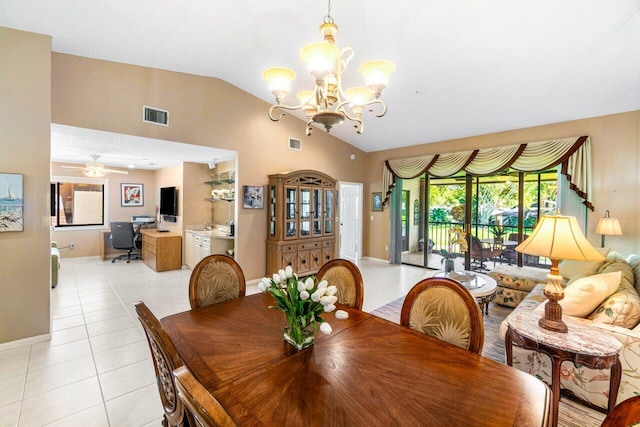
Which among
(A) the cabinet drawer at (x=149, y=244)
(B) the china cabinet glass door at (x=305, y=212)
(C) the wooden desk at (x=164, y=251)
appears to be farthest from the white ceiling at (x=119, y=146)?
(A) the cabinet drawer at (x=149, y=244)

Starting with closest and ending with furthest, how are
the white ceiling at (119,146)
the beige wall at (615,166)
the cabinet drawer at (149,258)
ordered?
the white ceiling at (119,146) < the beige wall at (615,166) < the cabinet drawer at (149,258)

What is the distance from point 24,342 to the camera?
9.14 ft

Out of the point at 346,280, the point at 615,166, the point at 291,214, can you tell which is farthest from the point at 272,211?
the point at 615,166

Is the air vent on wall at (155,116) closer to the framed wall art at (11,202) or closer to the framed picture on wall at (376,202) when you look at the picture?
the framed wall art at (11,202)

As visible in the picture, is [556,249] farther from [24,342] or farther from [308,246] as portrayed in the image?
[24,342]

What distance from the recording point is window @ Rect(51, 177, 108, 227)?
6.47 metres

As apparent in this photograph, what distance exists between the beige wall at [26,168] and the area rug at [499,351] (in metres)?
3.80

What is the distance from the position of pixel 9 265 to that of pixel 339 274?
3217mm

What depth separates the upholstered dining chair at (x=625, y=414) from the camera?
0.67 m

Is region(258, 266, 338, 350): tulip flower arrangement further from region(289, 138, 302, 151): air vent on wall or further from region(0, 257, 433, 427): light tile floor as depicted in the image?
region(289, 138, 302, 151): air vent on wall

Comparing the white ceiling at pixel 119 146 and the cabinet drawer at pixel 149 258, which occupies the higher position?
the white ceiling at pixel 119 146

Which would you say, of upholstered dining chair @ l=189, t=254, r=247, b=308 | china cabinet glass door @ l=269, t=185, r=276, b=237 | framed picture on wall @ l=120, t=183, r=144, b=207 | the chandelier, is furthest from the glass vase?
framed picture on wall @ l=120, t=183, r=144, b=207

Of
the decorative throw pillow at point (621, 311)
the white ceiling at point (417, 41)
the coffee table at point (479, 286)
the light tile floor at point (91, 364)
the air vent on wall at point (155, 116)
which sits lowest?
the light tile floor at point (91, 364)

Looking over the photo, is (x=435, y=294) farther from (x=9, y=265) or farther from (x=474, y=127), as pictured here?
(x=474, y=127)
